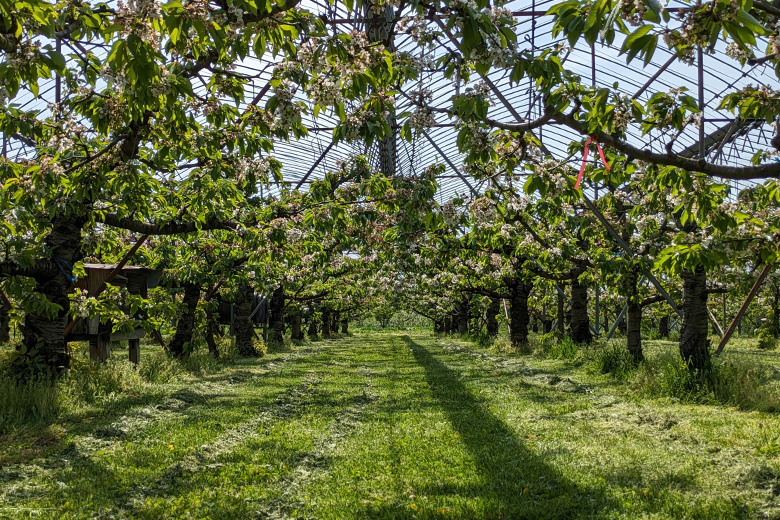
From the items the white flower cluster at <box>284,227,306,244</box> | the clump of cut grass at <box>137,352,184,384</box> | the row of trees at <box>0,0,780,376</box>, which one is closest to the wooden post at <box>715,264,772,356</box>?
the row of trees at <box>0,0,780,376</box>

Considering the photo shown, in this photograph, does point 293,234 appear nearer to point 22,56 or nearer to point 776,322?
point 22,56

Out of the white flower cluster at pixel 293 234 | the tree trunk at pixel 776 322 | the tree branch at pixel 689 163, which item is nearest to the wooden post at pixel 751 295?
the tree branch at pixel 689 163

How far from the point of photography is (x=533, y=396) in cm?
1082

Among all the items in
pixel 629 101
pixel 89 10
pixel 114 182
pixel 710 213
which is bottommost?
pixel 710 213

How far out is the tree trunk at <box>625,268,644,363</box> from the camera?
1296cm

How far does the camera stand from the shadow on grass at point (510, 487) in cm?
473

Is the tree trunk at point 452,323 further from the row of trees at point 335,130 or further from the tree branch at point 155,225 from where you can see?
the tree branch at point 155,225

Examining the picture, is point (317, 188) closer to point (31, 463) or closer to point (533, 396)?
point (533, 396)

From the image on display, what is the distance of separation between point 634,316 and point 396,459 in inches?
390

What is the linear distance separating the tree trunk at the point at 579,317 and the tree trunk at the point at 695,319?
6918 mm

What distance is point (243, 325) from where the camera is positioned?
70.1 ft

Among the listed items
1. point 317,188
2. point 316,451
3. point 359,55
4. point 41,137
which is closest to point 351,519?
point 316,451

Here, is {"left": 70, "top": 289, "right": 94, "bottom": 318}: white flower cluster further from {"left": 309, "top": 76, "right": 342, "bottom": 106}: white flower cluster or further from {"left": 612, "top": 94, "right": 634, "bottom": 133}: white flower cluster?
{"left": 612, "top": 94, "right": 634, "bottom": 133}: white flower cluster

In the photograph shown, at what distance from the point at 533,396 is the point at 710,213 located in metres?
6.18
